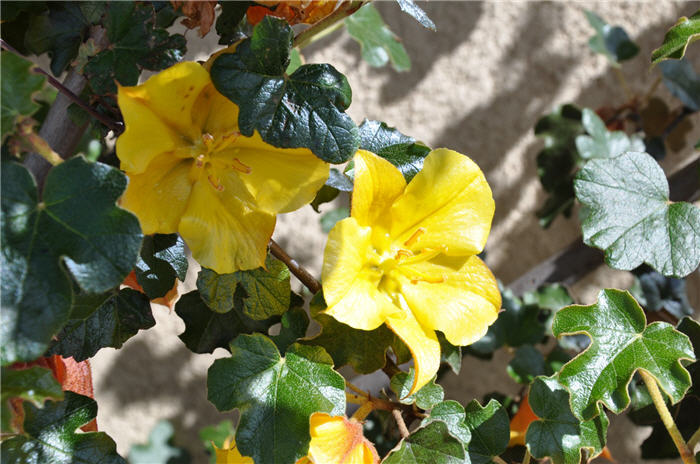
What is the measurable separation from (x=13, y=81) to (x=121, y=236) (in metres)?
0.13

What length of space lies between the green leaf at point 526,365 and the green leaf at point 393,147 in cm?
46

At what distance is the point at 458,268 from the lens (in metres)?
0.60

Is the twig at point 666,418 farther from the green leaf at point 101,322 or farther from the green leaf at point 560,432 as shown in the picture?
the green leaf at point 101,322

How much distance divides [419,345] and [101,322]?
0.97 ft

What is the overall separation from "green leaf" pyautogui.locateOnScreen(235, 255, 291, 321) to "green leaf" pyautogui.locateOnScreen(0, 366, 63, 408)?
174 millimetres

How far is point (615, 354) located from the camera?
63 cm

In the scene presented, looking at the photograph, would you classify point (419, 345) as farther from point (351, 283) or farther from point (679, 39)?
point (679, 39)

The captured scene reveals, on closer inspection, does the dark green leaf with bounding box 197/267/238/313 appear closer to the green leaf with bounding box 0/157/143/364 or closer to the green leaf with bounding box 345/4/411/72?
the green leaf with bounding box 0/157/143/364

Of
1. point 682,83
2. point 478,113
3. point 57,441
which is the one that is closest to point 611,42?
point 682,83

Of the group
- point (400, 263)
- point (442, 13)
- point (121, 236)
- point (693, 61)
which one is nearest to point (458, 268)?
point (400, 263)

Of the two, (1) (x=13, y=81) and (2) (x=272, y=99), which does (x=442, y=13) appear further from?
(1) (x=13, y=81)

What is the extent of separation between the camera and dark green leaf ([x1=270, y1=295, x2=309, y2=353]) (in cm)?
64

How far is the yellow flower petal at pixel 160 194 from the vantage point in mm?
500

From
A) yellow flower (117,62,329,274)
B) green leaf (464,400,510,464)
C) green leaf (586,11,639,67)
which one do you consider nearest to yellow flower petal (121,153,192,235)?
yellow flower (117,62,329,274)
